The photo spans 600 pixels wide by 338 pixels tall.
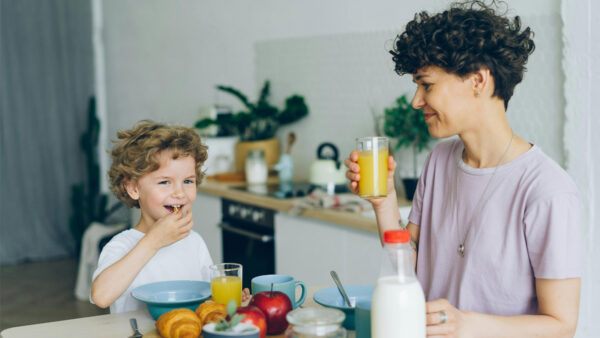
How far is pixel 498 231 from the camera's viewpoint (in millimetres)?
1461

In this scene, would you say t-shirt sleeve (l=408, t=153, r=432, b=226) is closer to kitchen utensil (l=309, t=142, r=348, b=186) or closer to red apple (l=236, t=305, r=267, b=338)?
red apple (l=236, t=305, r=267, b=338)

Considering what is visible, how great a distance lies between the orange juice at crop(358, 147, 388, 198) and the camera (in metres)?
1.58

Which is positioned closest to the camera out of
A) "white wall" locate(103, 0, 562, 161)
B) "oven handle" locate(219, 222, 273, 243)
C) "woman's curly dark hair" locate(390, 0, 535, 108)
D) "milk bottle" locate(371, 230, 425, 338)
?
"milk bottle" locate(371, 230, 425, 338)

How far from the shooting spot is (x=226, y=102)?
4.77 meters

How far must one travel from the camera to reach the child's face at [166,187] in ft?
6.03

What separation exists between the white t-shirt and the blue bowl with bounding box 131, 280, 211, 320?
0.50 ft

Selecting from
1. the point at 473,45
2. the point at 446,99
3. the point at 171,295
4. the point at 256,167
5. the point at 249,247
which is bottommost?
the point at 249,247

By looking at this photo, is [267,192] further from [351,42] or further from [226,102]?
[226,102]

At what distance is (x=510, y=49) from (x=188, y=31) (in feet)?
13.2

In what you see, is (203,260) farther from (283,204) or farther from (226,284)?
(283,204)

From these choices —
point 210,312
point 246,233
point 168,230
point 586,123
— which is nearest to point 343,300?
point 210,312

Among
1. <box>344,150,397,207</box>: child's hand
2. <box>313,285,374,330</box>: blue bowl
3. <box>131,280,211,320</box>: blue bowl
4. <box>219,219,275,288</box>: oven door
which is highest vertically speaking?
<box>344,150,397,207</box>: child's hand

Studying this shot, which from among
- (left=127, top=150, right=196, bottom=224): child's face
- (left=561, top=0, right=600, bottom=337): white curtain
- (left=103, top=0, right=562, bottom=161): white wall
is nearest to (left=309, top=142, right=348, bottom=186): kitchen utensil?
(left=103, top=0, right=562, bottom=161): white wall

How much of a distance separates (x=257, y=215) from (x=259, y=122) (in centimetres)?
106
